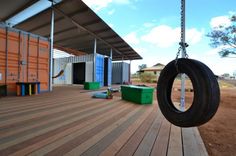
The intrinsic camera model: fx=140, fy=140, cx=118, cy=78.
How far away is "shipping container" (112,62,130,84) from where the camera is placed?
17.2 metres

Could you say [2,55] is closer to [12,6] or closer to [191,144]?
[12,6]

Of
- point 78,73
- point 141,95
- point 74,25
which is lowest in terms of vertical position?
point 141,95

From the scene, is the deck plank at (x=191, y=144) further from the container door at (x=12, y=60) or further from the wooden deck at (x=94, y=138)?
the container door at (x=12, y=60)

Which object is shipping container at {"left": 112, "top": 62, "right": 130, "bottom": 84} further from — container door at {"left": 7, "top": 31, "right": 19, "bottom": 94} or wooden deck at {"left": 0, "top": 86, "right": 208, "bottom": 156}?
wooden deck at {"left": 0, "top": 86, "right": 208, "bottom": 156}

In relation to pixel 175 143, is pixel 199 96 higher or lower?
higher

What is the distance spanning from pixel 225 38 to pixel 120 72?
1101 cm

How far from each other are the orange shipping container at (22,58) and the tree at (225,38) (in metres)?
10.0

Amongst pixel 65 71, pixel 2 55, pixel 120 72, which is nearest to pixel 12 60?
pixel 2 55

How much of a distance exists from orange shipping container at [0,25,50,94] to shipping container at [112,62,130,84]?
1035 centimetres

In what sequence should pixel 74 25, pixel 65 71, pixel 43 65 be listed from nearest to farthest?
pixel 43 65, pixel 74 25, pixel 65 71

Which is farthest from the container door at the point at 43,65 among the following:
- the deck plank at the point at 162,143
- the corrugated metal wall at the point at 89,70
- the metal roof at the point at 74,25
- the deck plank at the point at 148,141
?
the deck plank at the point at 162,143

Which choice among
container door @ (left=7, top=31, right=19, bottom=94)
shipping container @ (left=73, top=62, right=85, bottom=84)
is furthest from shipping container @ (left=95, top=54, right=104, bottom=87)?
container door @ (left=7, top=31, right=19, bottom=94)

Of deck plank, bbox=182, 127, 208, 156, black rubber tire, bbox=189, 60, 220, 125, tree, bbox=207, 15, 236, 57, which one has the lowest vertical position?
deck plank, bbox=182, 127, 208, 156

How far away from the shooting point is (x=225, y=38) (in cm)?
848
